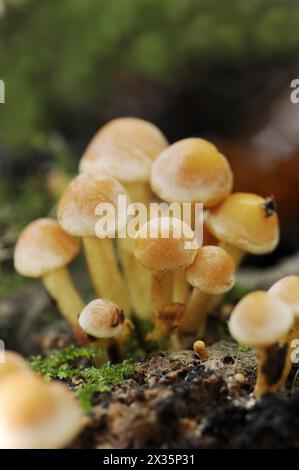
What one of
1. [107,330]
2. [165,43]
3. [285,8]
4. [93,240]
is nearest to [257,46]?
[285,8]

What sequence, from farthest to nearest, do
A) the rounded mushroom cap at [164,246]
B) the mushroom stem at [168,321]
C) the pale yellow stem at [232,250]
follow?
the pale yellow stem at [232,250] < the mushroom stem at [168,321] < the rounded mushroom cap at [164,246]

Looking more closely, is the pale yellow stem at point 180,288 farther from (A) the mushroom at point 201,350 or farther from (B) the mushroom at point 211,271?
(A) the mushroom at point 201,350

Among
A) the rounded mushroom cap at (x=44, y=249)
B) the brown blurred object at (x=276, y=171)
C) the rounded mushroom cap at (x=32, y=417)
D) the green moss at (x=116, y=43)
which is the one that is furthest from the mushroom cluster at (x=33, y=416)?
the green moss at (x=116, y=43)

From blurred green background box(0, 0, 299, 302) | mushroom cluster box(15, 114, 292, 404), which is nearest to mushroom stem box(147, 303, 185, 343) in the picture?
mushroom cluster box(15, 114, 292, 404)

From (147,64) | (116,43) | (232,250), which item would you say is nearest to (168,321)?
(232,250)

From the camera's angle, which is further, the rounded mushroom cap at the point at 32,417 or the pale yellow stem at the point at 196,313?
the pale yellow stem at the point at 196,313
